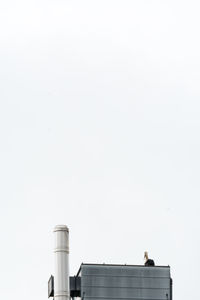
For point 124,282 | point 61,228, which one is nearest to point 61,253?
point 61,228

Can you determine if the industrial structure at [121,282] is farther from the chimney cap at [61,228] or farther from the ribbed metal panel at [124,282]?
the chimney cap at [61,228]

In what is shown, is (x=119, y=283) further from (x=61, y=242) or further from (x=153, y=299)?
(x=61, y=242)

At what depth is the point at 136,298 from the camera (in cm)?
18562

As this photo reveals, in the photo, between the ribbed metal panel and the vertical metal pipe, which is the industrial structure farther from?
the vertical metal pipe

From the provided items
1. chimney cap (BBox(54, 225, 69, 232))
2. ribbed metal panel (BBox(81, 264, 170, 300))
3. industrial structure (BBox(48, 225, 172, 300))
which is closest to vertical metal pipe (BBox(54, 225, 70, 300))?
chimney cap (BBox(54, 225, 69, 232))

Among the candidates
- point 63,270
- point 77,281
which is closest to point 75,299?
point 77,281

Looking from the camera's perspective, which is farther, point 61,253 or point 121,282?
point 121,282

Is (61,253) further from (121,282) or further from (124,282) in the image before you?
(124,282)

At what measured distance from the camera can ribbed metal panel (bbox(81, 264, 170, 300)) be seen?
604ft

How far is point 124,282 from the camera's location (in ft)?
610

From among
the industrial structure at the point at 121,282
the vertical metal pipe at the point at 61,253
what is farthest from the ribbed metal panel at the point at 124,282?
the vertical metal pipe at the point at 61,253

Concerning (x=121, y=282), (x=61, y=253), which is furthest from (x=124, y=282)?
(x=61, y=253)

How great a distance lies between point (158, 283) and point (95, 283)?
10.9 m

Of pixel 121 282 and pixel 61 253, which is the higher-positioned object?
pixel 121 282
